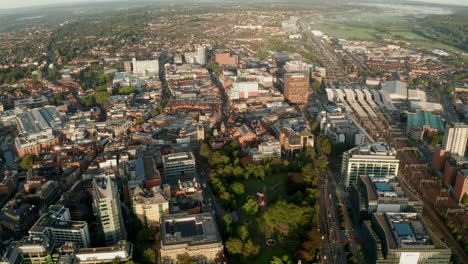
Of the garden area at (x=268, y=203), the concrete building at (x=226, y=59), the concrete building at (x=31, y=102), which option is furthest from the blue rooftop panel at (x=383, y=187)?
the concrete building at (x=226, y=59)

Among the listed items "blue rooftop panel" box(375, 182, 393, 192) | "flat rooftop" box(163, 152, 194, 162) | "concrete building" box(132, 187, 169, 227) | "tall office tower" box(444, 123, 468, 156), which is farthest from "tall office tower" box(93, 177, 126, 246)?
"tall office tower" box(444, 123, 468, 156)

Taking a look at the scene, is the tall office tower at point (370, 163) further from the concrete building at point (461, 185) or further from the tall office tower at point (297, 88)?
the tall office tower at point (297, 88)

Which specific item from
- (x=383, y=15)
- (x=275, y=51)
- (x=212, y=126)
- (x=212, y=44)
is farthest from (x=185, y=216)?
(x=383, y=15)

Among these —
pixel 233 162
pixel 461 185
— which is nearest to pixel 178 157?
pixel 233 162

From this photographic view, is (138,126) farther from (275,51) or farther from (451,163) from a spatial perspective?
(275,51)

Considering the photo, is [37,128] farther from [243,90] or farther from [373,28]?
[373,28]

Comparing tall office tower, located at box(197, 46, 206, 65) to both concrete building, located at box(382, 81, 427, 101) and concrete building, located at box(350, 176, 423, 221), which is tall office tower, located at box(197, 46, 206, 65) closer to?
concrete building, located at box(382, 81, 427, 101)
